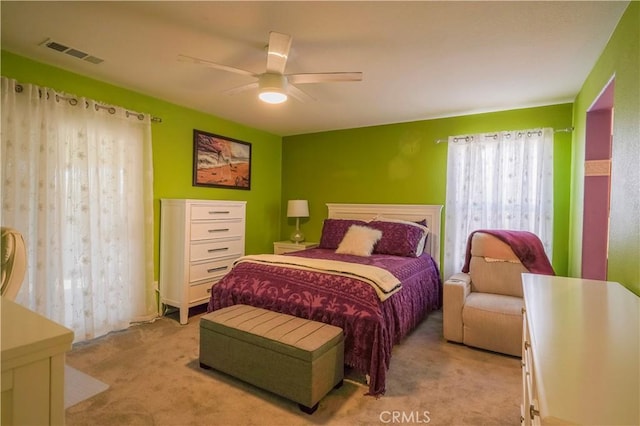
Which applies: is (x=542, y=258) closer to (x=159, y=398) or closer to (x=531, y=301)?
(x=531, y=301)

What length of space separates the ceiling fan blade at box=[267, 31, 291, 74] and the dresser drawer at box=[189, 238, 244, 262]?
1.97 m

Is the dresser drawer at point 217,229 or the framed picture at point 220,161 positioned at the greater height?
Answer: the framed picture at point 220,161

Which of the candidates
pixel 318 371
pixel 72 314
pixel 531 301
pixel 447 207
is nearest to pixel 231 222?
pixel 72 314

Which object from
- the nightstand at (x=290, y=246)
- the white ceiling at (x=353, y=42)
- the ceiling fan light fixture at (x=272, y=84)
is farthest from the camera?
the nightstand at (x=290, y=246)

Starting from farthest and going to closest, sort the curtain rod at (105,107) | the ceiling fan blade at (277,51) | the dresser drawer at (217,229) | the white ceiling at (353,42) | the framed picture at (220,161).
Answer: the framed picture at (220,161) → the dresser drawer at (217,229) → the curtain rod at (105,107) → the ceiling fan blade at (277,51) → the white ceiling at (353,42)

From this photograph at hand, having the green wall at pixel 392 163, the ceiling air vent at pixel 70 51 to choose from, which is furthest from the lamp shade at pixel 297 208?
the ceiling air vent at pixel 70 51

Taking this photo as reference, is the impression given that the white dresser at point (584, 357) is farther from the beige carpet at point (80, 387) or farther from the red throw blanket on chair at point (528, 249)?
the beige carpet at point (80, 387)

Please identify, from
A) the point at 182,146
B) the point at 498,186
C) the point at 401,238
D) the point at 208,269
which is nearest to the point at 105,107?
the point at 182,146

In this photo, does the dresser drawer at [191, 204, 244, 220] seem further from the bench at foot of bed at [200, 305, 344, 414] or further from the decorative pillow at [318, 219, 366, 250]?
the bench at foot of bed at [200, 305, 344, 414]

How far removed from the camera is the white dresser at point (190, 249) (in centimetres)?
321

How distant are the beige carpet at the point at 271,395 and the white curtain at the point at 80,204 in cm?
43

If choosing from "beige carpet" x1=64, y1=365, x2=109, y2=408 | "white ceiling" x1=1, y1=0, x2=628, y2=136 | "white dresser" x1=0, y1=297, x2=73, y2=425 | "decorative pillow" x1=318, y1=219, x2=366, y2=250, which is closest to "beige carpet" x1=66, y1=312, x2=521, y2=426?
"beige carpet" x1=64, y1=365, x2=109, y2=408

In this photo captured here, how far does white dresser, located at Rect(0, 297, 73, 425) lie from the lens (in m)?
0.60

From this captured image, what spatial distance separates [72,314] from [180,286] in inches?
34.2
